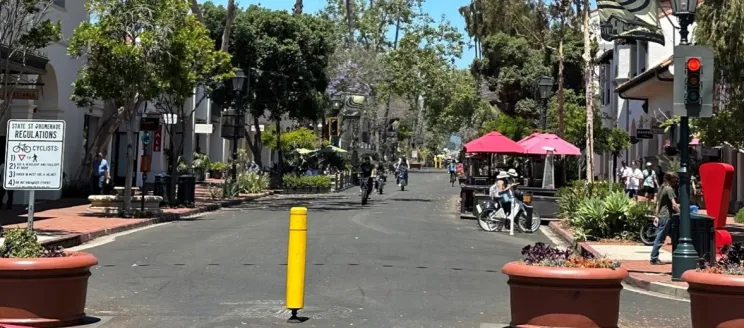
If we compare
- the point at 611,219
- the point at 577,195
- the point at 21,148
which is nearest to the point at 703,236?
the point at 611,219

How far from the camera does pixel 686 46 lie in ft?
43.6

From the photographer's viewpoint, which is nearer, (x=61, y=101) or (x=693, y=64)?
(x=693, y=64)

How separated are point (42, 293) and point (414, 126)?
121088mm

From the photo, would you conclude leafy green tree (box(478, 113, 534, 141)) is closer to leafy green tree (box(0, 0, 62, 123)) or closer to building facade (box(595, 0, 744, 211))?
building facade (box(595, 0, 744, 211))

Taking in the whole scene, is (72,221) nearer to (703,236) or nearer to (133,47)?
(133,47)

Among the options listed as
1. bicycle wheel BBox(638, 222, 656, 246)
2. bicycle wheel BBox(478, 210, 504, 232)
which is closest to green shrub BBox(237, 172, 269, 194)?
Answer: bicycle wheel BBox(478, 210, 504, 232)

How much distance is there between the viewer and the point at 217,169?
58.4 m

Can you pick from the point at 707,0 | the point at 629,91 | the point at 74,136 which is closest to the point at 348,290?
the point at 707,0

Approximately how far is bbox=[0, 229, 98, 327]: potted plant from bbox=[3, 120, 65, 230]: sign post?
152 inches

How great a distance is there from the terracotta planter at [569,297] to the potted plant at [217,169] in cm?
4874

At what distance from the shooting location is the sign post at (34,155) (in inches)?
495

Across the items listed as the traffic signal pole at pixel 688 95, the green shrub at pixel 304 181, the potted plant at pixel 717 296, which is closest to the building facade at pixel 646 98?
the traffic signal pole at pixel 688 95

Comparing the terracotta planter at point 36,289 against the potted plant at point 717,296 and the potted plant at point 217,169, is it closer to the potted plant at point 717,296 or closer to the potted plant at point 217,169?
the potted plant at point 717,296

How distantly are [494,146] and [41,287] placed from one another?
24.2 meters
